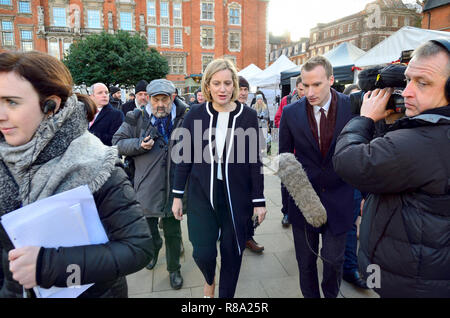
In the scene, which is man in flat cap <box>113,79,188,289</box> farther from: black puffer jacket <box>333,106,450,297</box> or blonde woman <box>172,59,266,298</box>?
black puffer jacket <box>333,106,450,297</box>

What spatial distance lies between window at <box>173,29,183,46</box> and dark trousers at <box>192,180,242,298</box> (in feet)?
120

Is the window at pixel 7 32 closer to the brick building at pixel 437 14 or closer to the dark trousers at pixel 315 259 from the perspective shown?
the dark trousers at pixel 315 259

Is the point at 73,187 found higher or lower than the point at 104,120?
lower

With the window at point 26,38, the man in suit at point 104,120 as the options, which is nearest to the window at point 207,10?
the window at point 26,38

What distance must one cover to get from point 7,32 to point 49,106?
4101cm

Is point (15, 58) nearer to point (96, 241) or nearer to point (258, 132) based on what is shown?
point (96, 241)

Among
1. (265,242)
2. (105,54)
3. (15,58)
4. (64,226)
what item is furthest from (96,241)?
(105,54)

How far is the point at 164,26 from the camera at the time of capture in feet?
113

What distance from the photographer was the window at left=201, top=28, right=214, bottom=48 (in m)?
35.6

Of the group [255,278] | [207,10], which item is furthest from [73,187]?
[207,10]

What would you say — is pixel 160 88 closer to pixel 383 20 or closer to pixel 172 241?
pixel 172 241

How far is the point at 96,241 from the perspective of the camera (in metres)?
1.14

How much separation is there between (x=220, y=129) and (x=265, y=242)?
2.14 meters

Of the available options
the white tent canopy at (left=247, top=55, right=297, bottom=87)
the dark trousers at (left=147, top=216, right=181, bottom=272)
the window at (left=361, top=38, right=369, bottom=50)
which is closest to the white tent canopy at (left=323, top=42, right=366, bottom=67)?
the white tent canopy at (left=247, top=55, right=297, bottom=87)
